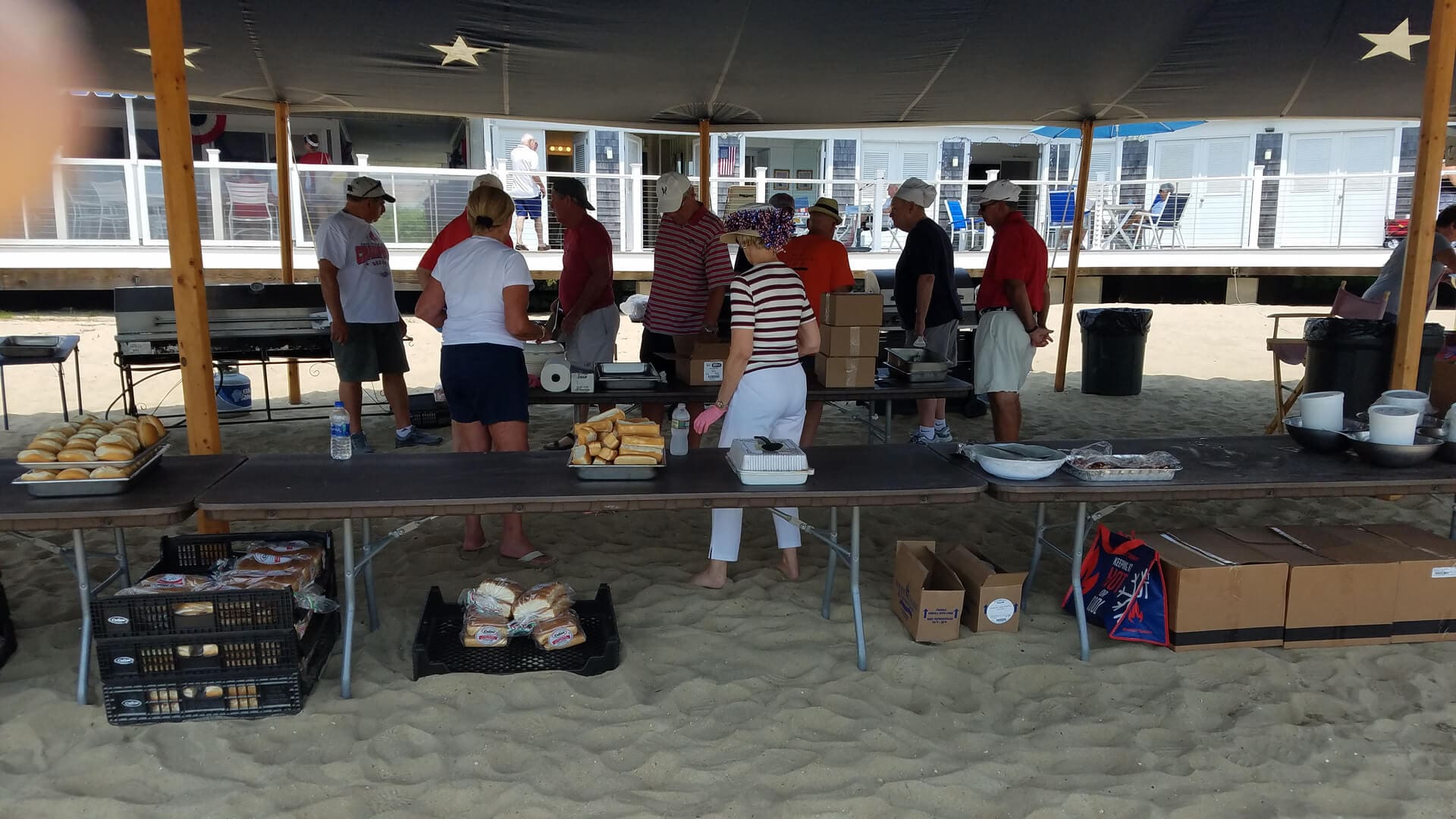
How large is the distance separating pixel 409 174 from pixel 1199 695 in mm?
11814

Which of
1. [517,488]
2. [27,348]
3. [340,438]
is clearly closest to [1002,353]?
[517,488]

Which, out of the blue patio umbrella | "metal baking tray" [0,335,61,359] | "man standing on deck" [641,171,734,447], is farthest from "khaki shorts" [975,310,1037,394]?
the blue patio umbrella

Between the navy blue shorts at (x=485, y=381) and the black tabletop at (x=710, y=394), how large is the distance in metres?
0.63

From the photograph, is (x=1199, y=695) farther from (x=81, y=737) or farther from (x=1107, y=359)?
(x=1107, y=359)

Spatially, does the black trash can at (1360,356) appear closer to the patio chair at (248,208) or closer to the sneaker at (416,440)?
the sneaker at (416,440)

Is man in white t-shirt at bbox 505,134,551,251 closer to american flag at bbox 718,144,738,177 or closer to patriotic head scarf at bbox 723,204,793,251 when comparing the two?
american flag at bbox 718,144,738,177

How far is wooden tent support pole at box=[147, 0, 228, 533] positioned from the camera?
3582mm

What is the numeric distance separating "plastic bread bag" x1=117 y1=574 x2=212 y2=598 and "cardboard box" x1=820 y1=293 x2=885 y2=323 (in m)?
3.11

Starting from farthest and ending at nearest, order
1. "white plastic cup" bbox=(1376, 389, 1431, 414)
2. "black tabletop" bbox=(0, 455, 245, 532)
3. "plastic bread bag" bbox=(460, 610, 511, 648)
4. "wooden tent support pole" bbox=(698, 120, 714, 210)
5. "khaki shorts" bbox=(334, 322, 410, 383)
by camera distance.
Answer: "wooden tent support pole" bbox=(698, 120, 714, 210) → "khaki shorts" bbox=(334, 322, 410, 383) → "white plastic cup" bbox=(1376, 389, 1431, 414) → "plastic bread bag" bbox=(460, 610, 511, 648) → "black tabletop" bbox=(0, 455, 245, 532)

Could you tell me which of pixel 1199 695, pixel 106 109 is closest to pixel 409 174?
pixel 106 109

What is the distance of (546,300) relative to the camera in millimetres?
13516

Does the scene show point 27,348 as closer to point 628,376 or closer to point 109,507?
point 628,376

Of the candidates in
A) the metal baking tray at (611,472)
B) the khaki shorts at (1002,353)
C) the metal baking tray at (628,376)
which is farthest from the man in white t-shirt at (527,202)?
the metal baking tray at (611,472)

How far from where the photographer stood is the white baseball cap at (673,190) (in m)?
5.62
